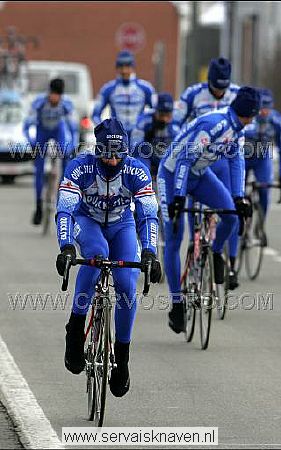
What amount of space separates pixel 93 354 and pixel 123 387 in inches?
11.7

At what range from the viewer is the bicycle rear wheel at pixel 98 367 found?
855 cm

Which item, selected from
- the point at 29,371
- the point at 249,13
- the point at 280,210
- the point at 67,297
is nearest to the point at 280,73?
the point at 249,13

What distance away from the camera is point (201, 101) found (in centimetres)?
1423

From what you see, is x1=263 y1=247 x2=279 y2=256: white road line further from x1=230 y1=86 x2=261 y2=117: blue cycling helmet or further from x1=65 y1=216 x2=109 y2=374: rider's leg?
x1=65 y1=216 x2=109 y2=374: rider's leg

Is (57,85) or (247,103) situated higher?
(247,103)

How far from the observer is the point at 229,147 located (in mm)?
12273

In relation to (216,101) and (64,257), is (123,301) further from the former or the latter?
(216,101)

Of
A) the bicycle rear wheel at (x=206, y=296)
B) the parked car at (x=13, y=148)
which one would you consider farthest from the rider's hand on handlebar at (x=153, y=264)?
the parked car at (x=13, y=148)

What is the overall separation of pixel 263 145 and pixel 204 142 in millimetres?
5077

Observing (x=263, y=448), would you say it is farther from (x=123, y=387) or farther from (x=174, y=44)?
(x=174, y=44)

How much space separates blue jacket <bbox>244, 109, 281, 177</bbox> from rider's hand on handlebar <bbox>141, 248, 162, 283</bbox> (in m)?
8.39

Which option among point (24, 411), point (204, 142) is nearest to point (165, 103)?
point (204, 142)

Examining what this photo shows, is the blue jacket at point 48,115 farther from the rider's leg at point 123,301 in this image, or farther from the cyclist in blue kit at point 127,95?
the rider's leg at point 123,301

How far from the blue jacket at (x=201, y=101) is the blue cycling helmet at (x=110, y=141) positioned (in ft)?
16.7
